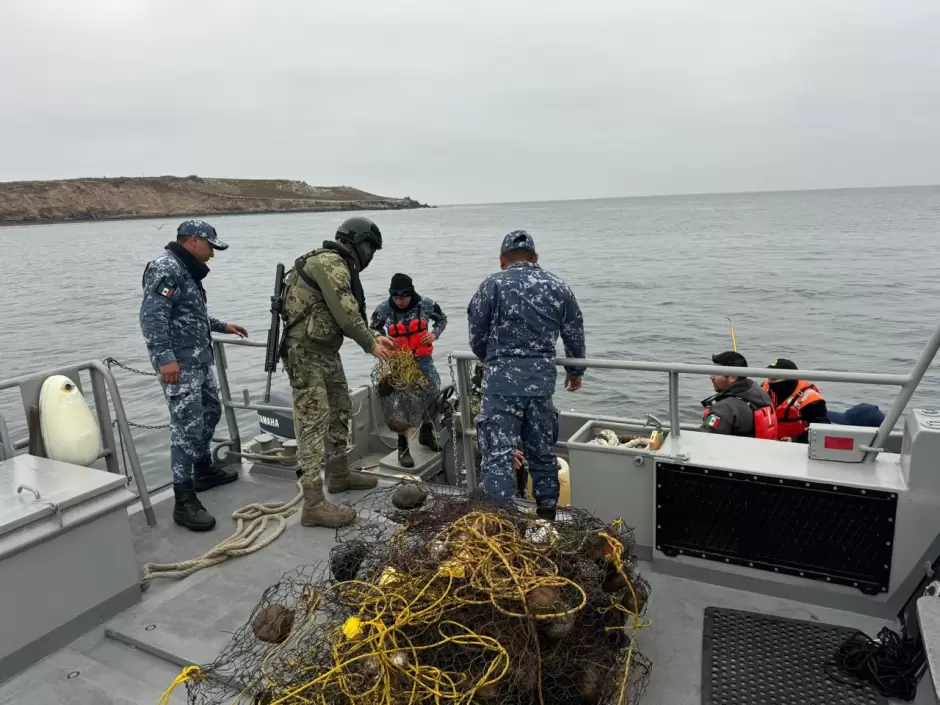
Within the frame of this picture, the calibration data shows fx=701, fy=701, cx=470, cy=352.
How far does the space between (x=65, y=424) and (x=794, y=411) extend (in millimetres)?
4644

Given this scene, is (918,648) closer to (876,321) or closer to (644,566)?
(644,566)

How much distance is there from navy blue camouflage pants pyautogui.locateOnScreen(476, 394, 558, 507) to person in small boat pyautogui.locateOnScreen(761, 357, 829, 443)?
1.95 meters

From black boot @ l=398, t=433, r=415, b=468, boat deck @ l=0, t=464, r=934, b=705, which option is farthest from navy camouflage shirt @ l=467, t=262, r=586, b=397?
black boot @ l=398, t=433, r=415, b=468

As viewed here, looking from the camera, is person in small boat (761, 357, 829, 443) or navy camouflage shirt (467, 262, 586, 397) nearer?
navy camouflage shirt (467, 262, 586, 397)

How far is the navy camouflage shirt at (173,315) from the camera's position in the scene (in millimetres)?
4203

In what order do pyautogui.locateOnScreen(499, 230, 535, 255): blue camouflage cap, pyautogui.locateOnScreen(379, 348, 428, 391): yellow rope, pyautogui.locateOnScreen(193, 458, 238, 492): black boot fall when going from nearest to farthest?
pyautogui.locateOnScreen(499, 230, 535, 255): blue camouflage cap
pyautogui.locateOnScreen(193, 458, 238, 492): black boot
pyautogui.locateOnScreen(379, 348, 428, 391): yellow rope

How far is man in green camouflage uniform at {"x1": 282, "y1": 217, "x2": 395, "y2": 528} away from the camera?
403 centimetres

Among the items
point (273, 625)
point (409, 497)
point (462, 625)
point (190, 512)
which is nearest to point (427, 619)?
point (462, 625)

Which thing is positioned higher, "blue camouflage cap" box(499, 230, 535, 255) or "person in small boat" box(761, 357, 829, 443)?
"blue camouflage cap" box(499, 230, 535, 255)

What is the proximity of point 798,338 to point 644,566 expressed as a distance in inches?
626

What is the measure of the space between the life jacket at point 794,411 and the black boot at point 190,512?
12.6ft

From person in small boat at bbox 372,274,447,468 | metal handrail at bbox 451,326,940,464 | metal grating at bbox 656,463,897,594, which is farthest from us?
person in small boat at bbox 372,274,447,468

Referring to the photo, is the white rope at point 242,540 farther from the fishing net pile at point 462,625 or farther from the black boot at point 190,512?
the fishing net pile at point 462,625

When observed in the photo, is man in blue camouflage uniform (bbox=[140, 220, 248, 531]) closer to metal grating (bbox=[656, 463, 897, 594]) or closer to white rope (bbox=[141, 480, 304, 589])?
white rope (bbox=[141, 480, 304, 589])
